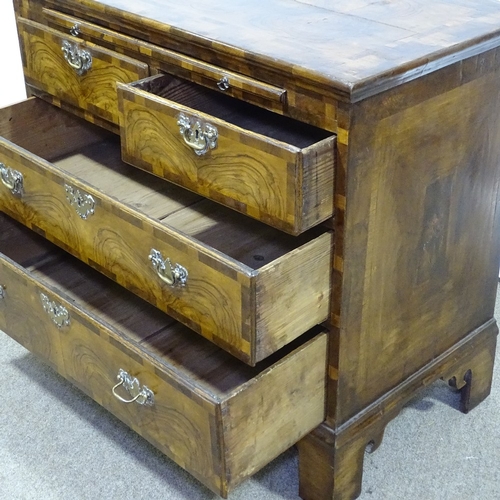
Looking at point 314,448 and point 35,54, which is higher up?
point 35,54

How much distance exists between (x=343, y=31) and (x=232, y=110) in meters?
0.21

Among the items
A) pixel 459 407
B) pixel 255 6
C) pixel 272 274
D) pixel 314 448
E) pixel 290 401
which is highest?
pixel 255 6

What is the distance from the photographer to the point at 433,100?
112cm

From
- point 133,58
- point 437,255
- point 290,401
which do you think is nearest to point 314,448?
point 290,401

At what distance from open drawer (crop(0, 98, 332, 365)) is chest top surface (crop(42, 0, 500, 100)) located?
217 millimetres

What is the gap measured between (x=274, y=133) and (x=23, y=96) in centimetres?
107

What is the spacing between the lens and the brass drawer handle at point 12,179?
1344 millimetres

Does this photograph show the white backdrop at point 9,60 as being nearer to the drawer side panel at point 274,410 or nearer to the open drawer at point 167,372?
the open drawer at point 167,372

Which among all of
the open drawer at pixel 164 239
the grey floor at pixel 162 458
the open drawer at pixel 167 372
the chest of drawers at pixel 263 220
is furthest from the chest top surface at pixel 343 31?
the grey floor at pixel 162 458

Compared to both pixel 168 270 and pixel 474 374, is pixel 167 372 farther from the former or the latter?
pixel 474 374

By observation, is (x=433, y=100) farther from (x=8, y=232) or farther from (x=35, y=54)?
(x=8, y=232)

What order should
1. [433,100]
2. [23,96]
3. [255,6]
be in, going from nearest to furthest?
1. [433,100]
2. [255,6]
3. [23,96]

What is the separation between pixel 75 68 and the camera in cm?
135

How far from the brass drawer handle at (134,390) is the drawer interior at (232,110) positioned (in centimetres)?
40
